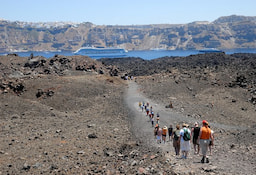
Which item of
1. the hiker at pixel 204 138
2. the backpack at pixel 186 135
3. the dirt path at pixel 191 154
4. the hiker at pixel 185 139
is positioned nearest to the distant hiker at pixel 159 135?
the dirt path at pixel 191 154

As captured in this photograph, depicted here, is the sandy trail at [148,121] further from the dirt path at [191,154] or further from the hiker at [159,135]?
the hiker at [159,135]

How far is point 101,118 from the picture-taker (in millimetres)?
27328

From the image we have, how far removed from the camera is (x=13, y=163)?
15695mm

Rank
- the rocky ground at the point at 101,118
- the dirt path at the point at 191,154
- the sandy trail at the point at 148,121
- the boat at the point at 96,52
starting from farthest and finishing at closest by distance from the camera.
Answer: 1. the boat at the point at 96,52
2. the sandy trail at the point at 148,121
3. the rocky ground at the point at 101,118
4. the dirt path at the point at 191,154

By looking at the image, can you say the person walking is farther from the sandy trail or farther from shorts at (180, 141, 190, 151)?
shorts at (180, 141, 190, 151)

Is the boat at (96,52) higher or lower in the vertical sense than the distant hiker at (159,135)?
lower

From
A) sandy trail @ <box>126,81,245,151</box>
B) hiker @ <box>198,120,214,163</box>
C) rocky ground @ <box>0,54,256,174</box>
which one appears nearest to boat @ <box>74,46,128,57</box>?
rocky ground @ <box>0,54,256,174</box>

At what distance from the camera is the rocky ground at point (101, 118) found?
47.5 feet

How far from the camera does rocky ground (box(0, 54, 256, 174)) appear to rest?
14.5m

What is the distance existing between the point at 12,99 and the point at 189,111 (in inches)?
712

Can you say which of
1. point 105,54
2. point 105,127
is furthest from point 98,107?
point 105,54

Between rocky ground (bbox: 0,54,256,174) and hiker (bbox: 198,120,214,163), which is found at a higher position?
hiker (bbox: 198,120,214,163)

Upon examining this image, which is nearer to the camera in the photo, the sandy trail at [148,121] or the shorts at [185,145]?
the shorts at [185,145]

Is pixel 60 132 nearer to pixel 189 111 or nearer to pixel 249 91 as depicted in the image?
pixel 189 111
